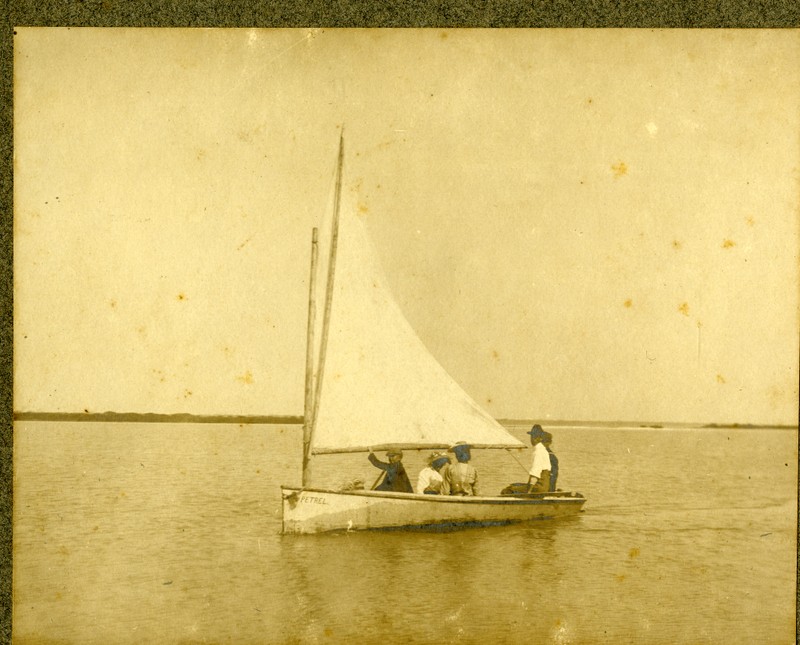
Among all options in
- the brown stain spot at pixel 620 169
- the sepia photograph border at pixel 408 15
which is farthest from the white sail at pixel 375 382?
the brown stain spot at pixel 620 169

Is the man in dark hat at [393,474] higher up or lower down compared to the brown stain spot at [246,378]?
lower down

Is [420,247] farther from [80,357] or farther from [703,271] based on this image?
[80,357]

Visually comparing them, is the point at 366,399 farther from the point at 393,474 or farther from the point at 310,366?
the point at 393,474

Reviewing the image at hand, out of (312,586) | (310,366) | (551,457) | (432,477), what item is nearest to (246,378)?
(310,366)

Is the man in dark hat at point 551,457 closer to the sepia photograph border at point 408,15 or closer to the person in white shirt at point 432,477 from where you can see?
the person in white shirt at point 432,477

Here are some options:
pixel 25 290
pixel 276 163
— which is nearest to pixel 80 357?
pixel 25 290

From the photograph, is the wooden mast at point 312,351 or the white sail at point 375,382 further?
the white sail at point 375,382

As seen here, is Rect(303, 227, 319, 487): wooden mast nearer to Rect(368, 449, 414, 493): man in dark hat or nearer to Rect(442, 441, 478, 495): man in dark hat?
Rect(368, 449, 414, 493): man in dark hat
